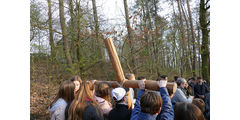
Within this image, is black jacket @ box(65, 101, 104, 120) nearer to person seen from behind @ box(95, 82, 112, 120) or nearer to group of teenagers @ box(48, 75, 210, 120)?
group of teenagers @ box(48, 75, 210, 120)

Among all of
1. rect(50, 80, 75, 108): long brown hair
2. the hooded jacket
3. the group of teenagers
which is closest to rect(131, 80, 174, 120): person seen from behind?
the group of teenagers

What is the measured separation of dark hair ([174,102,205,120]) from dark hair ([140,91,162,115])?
31 centimetres

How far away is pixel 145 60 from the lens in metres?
11.3

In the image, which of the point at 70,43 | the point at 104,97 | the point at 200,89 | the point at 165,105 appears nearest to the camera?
the point at 165,105

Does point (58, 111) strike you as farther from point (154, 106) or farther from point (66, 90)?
point (154, 106)

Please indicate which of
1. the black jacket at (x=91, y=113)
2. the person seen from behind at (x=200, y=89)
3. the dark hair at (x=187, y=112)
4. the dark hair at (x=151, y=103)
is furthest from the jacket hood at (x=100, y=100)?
the person seen from behind at (x=200, y=89)

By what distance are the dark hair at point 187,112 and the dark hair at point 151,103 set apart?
305 mm

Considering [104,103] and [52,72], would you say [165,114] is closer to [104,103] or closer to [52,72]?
[104,103]

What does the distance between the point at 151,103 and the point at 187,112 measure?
0.49 m

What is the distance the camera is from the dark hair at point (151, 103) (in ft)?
6.86

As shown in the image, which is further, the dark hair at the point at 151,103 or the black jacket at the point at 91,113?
the black jacket at the point at 91,113

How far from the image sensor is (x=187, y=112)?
216cm

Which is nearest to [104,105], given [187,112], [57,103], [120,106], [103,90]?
[103,90]

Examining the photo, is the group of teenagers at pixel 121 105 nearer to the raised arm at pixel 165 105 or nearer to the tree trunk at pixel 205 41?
the raised arm at pixel 165 105
